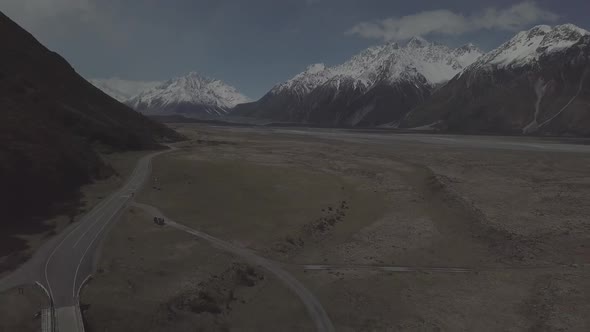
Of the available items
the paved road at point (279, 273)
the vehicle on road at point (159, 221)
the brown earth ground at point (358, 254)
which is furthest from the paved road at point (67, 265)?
the paved road at point (279, 273)

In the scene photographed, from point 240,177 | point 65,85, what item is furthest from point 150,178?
point 65,85

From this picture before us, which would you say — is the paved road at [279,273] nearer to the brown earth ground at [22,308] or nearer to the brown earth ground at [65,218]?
the brown earth ground at [65,218]

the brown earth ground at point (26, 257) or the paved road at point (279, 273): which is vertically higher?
the brown earth ground at point (26, 257)

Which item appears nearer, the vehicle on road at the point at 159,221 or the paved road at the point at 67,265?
the paved road at the point at 67,265

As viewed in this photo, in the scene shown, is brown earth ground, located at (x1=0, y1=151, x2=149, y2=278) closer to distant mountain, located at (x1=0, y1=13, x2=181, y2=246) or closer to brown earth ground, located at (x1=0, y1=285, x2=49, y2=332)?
distant mountain, located at (x1=0, y1=13, x2=181, y2=246)

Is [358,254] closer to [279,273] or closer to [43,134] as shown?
[279,273]

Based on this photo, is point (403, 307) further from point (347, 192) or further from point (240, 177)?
point (240, 177)

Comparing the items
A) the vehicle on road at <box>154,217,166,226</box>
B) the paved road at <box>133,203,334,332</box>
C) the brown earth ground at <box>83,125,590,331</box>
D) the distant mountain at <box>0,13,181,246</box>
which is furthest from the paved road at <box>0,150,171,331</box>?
the paved road at <box>133,203,334,332</box>

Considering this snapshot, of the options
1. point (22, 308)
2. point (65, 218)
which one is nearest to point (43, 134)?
point (65, 218)
